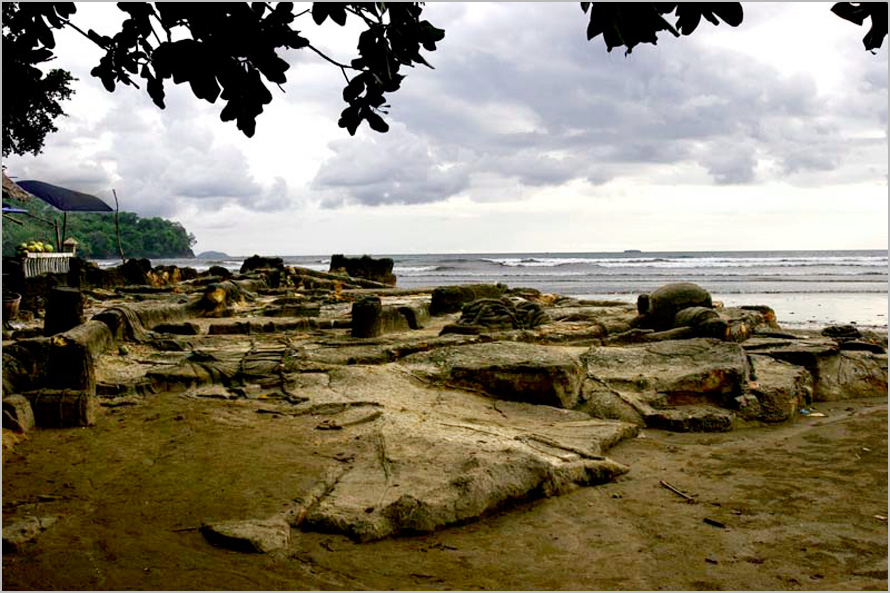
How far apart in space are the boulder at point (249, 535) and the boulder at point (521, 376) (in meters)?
3.44

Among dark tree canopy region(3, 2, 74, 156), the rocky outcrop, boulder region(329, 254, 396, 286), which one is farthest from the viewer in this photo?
boulder region(329, 254, 396, 286)

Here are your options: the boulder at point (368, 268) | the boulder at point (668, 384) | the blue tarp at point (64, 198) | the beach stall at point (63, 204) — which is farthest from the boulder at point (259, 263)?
the boulder at point (668, 384)

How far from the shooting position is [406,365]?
7.56m

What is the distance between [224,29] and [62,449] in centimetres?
346

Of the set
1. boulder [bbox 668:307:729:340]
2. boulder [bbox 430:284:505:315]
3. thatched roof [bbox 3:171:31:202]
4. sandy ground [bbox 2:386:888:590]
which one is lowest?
sandy ground [bbox 2:386:888:590]

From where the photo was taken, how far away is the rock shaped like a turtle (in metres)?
10.2

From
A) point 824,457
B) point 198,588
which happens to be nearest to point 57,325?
point 198,588

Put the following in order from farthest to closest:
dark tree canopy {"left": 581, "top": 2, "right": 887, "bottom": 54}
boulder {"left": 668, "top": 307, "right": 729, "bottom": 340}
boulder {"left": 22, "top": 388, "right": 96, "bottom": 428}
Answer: boulder {"left": 668, "top": 307, "right": 729, "bottom": 340}, boulder {"left": 22, "top": 388, "right": 96, "bottom": 428}, dark tree canopy {"left": 581, "top": 2, "right": 887, "bottom": 54}

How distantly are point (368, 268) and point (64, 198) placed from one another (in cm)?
1008

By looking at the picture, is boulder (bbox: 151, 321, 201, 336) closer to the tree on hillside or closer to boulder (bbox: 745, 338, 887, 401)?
the tree on hillside

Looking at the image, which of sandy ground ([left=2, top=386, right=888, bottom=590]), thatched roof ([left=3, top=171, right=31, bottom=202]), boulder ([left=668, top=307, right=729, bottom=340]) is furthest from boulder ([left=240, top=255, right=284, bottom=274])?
sandy ground ([left=2, top=386, right=888, bottom=590])

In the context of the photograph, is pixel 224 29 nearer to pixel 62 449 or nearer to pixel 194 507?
pixel 194 507

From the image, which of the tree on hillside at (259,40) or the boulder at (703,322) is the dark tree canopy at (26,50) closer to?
the tree on hillside at (259,40)

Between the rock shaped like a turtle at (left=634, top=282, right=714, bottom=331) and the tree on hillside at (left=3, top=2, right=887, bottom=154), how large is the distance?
7817 millimetres
